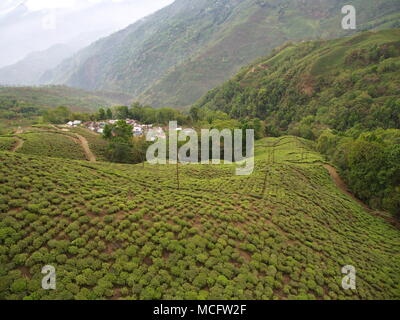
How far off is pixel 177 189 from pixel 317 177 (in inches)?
1285

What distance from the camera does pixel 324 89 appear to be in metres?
129

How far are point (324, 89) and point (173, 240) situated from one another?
14434cm

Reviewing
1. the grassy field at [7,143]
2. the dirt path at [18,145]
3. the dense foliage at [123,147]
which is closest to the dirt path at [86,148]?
the dense foliage at [123,147]

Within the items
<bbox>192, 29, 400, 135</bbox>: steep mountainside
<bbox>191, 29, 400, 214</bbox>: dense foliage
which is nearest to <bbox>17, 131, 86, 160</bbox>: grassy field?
<bbox>191, 29, 400, 214</bbox>: dense foliage

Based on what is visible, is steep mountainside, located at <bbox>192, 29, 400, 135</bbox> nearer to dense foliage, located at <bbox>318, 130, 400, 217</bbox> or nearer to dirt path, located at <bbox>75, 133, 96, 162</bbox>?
dense foliage, located at <bbox>318, 130, 400, 217</bbox>

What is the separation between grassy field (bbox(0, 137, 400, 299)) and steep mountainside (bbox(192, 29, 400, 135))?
3057 inches

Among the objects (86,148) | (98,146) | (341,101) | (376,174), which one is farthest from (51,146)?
(341,101)

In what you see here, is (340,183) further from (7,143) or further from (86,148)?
(7,143)

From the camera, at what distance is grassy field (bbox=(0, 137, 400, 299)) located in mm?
16562

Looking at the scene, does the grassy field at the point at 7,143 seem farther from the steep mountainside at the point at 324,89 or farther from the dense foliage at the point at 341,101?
the steep mountainside at the point at 324,89

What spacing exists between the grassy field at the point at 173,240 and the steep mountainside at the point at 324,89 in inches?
3057
